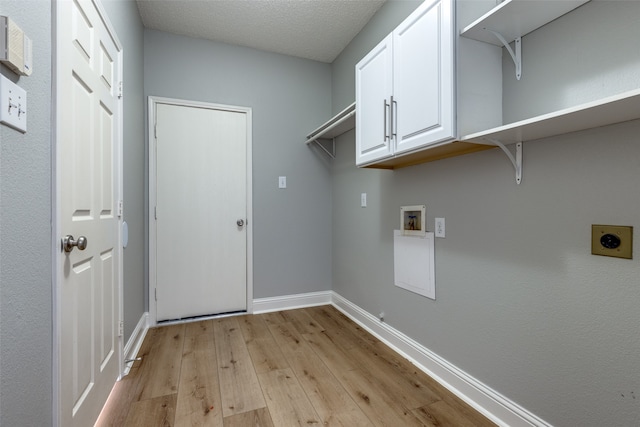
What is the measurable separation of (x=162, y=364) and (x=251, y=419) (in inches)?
35.3

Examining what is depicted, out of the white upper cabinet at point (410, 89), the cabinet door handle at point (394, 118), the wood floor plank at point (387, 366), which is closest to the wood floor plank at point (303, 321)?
the wood floor plank at point (387, 366)

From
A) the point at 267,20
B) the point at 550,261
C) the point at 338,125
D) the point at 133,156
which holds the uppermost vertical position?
the point at 267,20

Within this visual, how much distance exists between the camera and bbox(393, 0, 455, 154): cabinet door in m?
1.39

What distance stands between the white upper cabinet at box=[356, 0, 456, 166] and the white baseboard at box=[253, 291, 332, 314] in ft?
5.52

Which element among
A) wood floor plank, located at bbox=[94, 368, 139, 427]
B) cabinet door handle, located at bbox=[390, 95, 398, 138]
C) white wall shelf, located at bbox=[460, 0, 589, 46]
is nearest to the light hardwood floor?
wood floor plank, located at bbox=[94, 368, 139, 427]

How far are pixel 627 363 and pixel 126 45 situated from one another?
307cm

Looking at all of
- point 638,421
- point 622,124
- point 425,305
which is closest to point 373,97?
point 622,124

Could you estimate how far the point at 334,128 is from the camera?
2771mm

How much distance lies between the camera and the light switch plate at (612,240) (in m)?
1.03

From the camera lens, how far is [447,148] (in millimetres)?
1563

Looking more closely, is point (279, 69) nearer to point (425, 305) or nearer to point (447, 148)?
point (447, 148)

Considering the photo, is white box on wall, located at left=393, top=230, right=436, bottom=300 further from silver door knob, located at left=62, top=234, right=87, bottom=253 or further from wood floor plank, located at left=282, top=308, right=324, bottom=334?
silver door knob, located at left=62, top=234, right=87, bottom=253

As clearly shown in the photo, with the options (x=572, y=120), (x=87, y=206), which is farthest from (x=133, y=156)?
(x=572, y=120)

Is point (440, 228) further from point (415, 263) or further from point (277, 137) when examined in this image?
point (277, 137)
